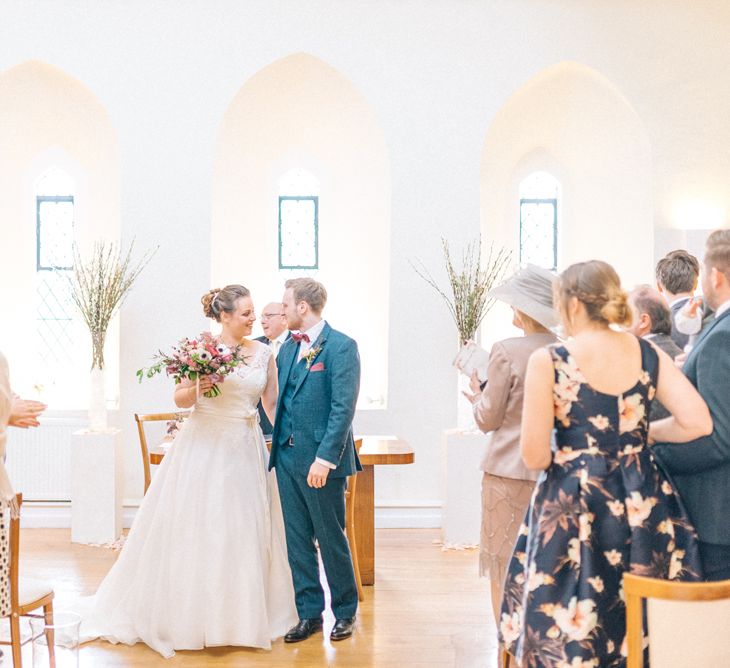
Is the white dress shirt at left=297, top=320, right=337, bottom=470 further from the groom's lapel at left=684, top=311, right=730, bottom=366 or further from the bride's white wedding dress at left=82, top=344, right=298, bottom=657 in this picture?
the groom's lapel at left=684, top=311, right=730, bottom=366

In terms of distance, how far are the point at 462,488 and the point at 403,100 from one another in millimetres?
3138

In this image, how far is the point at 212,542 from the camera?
404 centimetres

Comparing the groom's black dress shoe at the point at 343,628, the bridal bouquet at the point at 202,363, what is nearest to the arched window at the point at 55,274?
the bridal bouquet at the point at 202,363

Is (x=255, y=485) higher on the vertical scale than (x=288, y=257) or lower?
lower

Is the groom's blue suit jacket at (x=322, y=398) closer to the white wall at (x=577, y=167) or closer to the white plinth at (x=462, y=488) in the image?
the white plinth at (x=462, y=488)

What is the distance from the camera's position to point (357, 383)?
162 inches

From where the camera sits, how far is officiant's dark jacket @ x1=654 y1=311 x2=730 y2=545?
8.41 ft

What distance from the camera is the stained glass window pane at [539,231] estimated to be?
795cm

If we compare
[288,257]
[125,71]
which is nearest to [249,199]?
[288,257]

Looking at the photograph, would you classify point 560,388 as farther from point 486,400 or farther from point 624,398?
point 486,400

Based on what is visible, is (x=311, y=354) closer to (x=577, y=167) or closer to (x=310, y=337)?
(x=310, y=337)

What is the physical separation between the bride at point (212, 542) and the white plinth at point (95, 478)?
2197 millimetres

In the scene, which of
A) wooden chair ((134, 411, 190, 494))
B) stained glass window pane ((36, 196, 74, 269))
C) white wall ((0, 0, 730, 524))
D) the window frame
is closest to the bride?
wooden chair ((134, 411, 190, 494))

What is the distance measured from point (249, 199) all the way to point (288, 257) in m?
0.64
